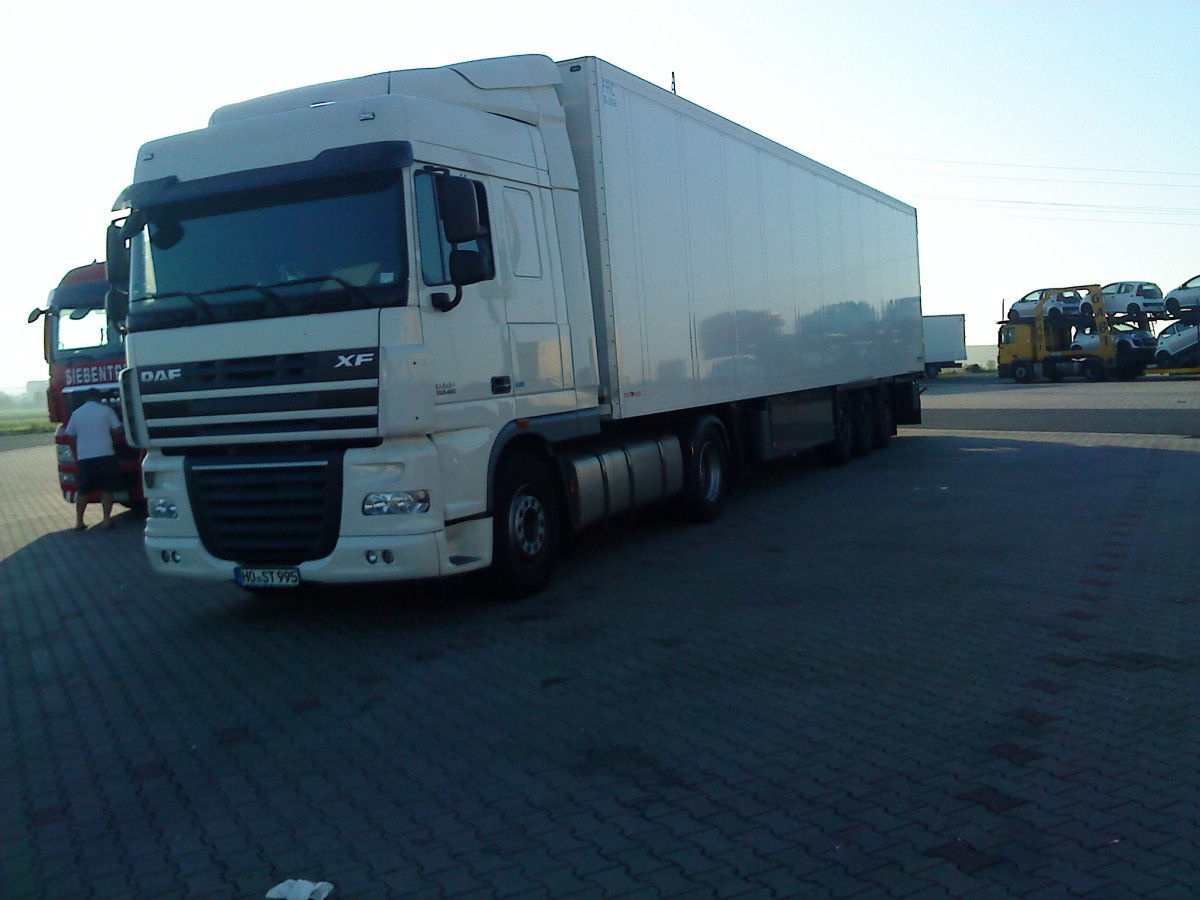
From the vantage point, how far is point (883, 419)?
20.6 meters

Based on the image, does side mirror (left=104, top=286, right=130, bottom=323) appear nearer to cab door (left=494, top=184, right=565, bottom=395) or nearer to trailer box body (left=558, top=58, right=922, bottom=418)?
cab door (left=494, top=184, right=565, bottom=395)

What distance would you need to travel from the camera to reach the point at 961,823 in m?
4.38

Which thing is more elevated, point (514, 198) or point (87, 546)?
point (514, 198)

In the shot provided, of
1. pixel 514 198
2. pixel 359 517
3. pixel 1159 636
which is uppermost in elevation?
pixel 514 198

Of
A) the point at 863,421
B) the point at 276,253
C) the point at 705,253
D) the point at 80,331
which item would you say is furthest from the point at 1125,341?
the point at 276,253

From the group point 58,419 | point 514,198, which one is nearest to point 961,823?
point 514,198

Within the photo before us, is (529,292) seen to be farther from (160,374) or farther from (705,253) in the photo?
(705,253)

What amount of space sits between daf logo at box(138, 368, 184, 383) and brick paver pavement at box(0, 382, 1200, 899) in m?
1.84

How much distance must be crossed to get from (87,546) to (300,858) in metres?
10.4

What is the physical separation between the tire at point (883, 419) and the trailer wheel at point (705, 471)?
789cm

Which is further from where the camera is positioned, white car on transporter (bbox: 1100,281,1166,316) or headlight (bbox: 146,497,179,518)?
A: white car on transporter (bbox: 1100,281,1166,316)

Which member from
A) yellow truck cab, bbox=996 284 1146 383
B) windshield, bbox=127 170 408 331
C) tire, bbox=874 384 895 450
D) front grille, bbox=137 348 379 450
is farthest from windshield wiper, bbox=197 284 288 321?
yellow truck cab, bbox=996 284 1146 383

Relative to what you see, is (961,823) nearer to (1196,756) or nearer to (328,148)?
(1196,756)

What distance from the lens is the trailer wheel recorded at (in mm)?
12008
